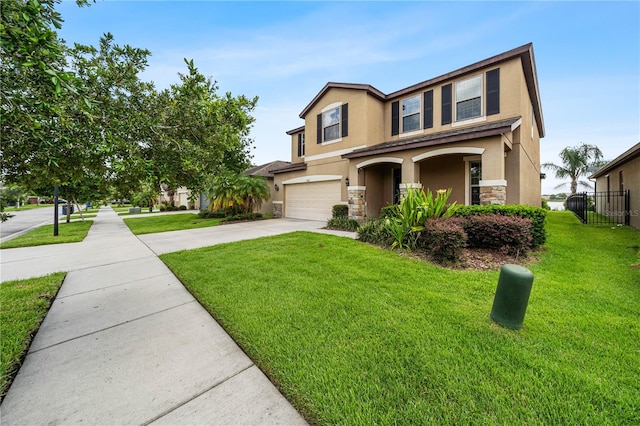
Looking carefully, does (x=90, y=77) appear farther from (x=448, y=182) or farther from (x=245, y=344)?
(x=448, y=182)

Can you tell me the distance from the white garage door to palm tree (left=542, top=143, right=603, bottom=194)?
23326 millimetres

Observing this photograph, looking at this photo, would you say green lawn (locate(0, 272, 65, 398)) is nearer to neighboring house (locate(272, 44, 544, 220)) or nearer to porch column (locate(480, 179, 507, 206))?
neighboring house (locate(272, 44, 544, 220))

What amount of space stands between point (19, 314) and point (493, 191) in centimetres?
1045

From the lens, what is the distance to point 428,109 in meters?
11.2

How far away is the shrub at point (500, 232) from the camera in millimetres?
5484

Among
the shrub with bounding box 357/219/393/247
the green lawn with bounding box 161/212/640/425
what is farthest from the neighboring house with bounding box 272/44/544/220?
the green lawn with bounding box 161/212/640/425

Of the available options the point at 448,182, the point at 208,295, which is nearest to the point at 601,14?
the point at 448,182

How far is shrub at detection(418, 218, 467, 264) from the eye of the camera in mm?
5141

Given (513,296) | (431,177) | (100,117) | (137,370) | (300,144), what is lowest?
(137,370)

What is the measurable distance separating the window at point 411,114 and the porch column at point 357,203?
3840 mm

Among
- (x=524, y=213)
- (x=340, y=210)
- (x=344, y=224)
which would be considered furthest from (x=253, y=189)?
(x=524, y=213)

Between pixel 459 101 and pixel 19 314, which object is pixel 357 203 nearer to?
pixel 459 101

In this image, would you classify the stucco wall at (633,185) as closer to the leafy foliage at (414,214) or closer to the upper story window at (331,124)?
the leafy foliage at (414,214)

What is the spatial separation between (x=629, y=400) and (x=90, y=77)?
5754 millimetres
